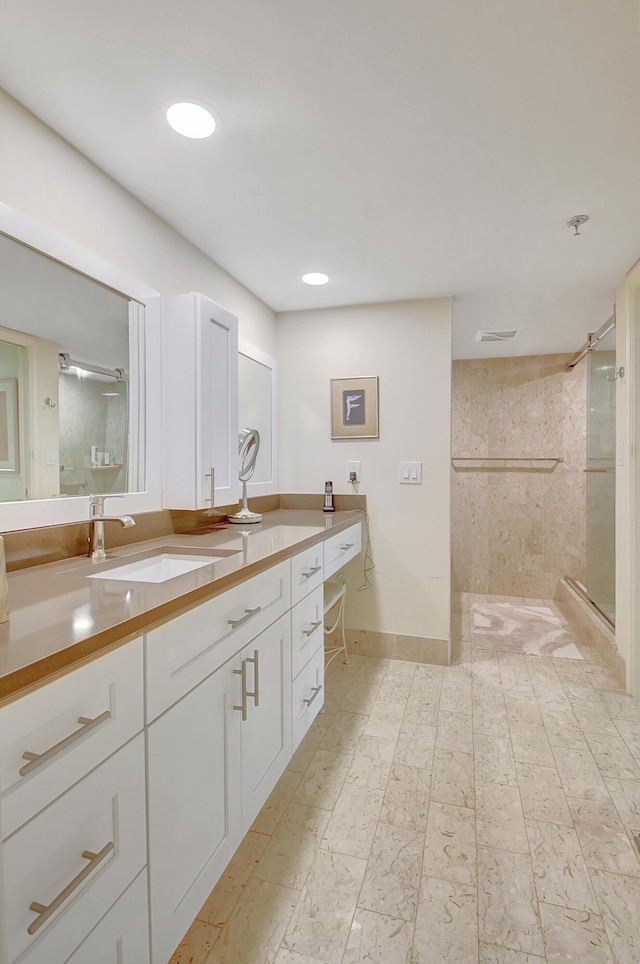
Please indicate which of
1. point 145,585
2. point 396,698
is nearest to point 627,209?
point 145,585

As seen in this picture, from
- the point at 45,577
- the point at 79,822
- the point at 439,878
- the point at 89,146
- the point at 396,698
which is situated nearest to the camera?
the point at 79,822

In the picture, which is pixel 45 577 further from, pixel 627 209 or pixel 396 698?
pixel 627 209

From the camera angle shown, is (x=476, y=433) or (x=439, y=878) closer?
(x=439, y=878)

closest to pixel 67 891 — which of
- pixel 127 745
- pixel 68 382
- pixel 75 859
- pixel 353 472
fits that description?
pixel 75 859

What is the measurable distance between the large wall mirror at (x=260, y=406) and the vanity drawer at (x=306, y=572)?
0.87m

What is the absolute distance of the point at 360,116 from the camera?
1.40 meters

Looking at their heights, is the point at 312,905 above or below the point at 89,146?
below

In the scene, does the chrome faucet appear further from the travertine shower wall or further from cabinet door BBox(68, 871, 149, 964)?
the travertine shower wall

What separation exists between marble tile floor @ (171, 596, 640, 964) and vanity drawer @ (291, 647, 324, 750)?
0.68 ft

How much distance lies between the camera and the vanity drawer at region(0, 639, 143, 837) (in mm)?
645

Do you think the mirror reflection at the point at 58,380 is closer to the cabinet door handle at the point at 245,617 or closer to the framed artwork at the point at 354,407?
the cabinet door handle at the point at 245,617

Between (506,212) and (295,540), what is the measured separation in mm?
1509

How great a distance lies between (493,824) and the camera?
160 cm

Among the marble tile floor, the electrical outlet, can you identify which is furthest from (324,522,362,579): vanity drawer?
the marble tile floor
